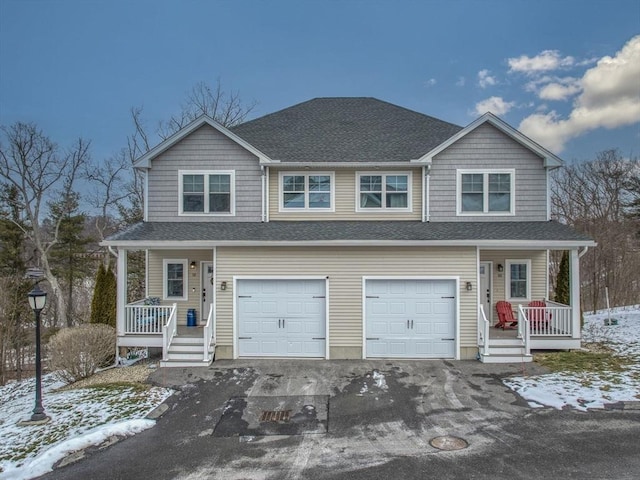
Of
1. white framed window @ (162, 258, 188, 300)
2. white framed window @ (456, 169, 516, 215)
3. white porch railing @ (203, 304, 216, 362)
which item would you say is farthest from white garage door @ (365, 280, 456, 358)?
white framed window @ (162, 258, 188, 300)

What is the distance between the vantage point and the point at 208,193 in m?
12.6

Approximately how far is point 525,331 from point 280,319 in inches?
264

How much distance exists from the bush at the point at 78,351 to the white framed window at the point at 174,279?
2416 millimetres

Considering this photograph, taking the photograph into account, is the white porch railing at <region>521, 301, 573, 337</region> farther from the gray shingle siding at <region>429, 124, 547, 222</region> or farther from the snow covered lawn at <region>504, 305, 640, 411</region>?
the gray shingle siding at <region>429, 124, 547, 222</region>

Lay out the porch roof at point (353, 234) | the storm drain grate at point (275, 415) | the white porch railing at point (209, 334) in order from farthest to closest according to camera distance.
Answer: the porch roof at point (353, 234) → the white porch railing at point (209, 334) → the storm drain grate at point (275, 415)

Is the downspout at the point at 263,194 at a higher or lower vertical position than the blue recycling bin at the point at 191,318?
higher

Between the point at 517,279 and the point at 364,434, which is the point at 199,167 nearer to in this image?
the point at 364,434

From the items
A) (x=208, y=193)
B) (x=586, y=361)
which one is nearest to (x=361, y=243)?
(x=208, y=193)

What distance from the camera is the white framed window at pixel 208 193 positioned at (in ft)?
41.2

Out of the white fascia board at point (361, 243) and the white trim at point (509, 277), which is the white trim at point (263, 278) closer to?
the white fascia board at point (361, 243)

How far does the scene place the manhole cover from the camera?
5954 mm

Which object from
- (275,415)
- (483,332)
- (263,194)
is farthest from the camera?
(263,194)

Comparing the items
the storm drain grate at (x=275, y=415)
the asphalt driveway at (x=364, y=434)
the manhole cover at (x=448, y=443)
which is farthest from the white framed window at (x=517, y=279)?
the storm drain grate at (x=275, y=415)

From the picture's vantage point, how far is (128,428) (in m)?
6.80
